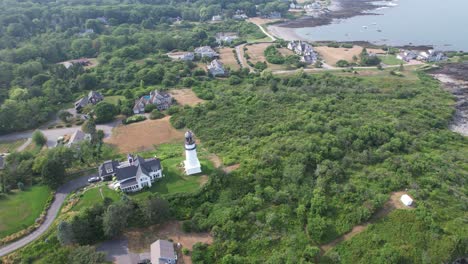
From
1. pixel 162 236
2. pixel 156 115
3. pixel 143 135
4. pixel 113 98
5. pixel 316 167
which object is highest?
pixel 156 115

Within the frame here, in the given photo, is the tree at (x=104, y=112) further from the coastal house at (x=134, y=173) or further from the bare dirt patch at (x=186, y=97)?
the coastal house at (x=134, y=173)

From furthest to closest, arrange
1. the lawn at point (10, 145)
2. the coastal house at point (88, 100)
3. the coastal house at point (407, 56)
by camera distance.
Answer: the coastal house at point (407, 56) → the coastal house at point (88, 100) → the lawn at point (10, 145)

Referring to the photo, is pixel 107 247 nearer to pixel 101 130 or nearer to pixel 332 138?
pixel 101 130

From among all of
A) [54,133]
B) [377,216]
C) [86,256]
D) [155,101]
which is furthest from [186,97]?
[377,216]

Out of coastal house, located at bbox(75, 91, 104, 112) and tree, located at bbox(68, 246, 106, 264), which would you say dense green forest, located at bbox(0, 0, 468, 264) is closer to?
tree, located at bbox(68, 246, 106, 264)

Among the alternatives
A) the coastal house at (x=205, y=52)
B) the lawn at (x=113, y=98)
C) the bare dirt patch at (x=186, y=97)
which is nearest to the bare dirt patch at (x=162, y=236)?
the bare dirt patch at (x=186, y=97)

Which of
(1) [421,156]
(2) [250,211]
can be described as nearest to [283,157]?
(2) [250,211]

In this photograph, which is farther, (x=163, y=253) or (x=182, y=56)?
(x=182, y=56)

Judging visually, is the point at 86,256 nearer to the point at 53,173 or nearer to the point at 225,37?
the point at 53,173
